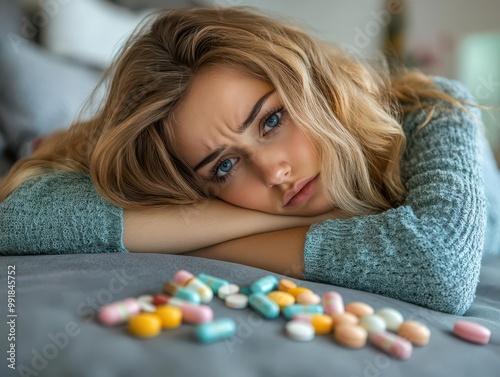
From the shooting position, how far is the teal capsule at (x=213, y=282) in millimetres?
758

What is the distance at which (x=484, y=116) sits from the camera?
3168 millimetres

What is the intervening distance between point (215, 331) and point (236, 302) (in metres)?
0.11

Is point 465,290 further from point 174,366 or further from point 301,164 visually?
point 174,366

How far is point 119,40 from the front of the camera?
1.62 m

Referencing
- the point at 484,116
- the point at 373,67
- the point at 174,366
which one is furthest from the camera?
the point at 484,116

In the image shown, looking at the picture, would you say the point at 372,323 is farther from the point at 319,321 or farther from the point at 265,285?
the point at 265,285

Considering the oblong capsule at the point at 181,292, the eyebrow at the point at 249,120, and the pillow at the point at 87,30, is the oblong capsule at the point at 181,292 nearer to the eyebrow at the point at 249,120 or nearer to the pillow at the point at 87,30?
the eyebrow at the point at 249,120

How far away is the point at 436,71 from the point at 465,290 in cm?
282

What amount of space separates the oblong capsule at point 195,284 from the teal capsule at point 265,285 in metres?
0.07

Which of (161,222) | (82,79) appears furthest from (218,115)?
(82,79)

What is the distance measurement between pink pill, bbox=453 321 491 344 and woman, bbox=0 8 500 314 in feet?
0.42

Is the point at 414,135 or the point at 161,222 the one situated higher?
the point at 414,135

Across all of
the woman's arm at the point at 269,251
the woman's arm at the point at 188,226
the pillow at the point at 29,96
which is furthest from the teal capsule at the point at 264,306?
the pillow at the point at 29,96

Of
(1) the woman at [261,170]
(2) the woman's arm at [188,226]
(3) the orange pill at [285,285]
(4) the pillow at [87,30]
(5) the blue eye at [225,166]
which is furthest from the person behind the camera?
(4) the pillow at [87,30]
